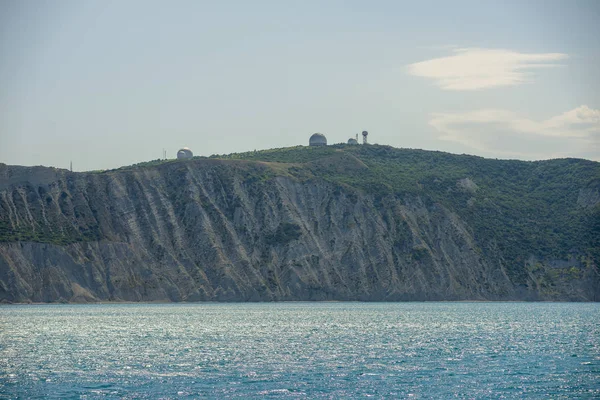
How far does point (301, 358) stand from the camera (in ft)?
165

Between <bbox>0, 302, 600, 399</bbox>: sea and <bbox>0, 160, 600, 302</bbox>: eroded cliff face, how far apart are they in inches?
1529

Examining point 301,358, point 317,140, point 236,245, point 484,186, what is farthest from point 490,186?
point 301,358

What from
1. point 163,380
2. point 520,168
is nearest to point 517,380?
point 163,380

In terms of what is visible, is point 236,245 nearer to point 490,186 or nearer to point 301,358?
point 490,186

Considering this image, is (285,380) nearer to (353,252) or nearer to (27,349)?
(27,349)

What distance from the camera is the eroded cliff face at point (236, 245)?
12925 centimetres

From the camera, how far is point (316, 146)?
191500mm

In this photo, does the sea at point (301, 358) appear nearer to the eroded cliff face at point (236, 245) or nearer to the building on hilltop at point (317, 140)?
the eroded cliff face at point (236, 245)

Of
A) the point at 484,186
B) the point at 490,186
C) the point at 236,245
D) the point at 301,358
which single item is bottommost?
the point at 301,358

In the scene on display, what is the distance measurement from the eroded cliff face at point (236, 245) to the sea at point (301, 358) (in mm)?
38837

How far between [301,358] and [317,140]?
146m

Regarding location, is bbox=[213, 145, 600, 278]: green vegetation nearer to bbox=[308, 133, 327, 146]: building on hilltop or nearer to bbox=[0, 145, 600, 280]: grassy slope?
bbox=[0, 145, 600, 280]: grassy slope

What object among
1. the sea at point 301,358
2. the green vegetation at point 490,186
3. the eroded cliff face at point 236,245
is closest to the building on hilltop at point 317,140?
the green vegetation at point 490,186

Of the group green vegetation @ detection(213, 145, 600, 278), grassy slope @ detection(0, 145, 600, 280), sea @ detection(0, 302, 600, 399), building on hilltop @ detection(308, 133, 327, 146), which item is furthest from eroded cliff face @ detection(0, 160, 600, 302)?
building on hilltop @ detection(308, 133, 327, 146)
